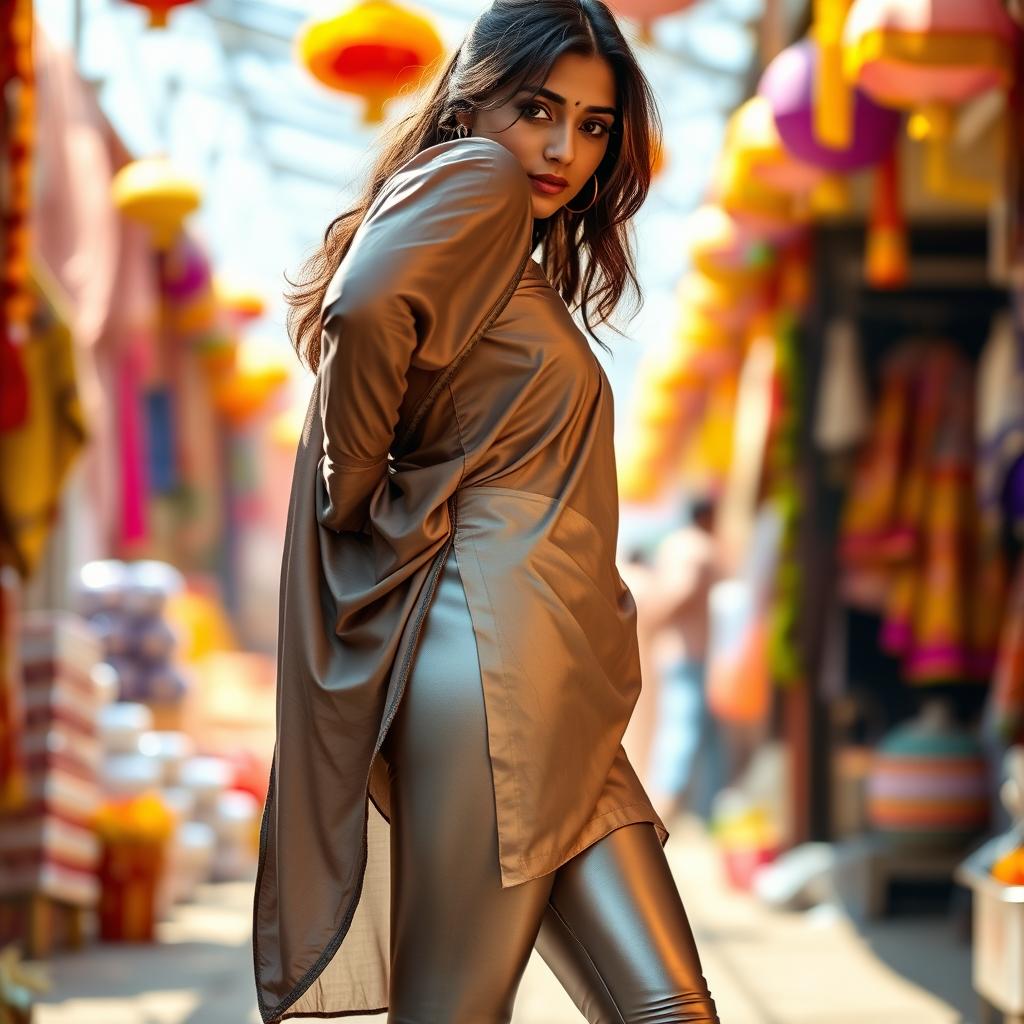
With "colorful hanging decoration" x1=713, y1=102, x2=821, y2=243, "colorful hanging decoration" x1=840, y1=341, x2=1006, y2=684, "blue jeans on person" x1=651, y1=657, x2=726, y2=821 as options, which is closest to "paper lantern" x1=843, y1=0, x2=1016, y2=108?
"colorful hanging decoration" x1=713, y1=102, x2=821, y2=243

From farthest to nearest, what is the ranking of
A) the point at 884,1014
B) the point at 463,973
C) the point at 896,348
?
1. the point at 896,348
2. the point at 884,1014
3. the point at 463,973

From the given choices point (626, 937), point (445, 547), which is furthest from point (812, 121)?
point (626, 937)

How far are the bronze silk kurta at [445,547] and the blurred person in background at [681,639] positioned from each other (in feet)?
20.4

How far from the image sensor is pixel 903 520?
5.62 metres

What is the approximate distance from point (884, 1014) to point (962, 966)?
789mm

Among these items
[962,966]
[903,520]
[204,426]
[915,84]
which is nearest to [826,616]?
[903,520]

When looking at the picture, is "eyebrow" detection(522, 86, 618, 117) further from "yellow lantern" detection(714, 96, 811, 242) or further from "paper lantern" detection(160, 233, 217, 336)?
"paper lantern" detection(160, 233, 217, 336)

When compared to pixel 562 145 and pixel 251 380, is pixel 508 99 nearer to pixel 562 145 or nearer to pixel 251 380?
pixel 562 145

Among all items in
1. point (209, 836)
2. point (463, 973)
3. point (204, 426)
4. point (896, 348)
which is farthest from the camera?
point (204, 426)

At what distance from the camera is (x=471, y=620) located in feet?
5.49

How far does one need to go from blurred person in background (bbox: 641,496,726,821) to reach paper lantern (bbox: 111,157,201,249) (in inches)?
128

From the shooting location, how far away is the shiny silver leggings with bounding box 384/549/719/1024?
64.1 inches

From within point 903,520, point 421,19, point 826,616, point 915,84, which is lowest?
point 826,616

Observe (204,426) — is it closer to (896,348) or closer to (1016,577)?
(896,348)
